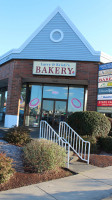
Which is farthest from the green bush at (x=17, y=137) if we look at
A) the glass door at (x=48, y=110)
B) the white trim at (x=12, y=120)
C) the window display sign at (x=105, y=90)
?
the glass door at (x=48, y=110)

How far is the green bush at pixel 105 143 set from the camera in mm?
8836

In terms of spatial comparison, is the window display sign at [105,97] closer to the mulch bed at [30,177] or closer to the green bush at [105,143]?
the green bush at [105,143]

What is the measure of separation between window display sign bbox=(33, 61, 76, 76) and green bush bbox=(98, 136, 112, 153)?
519 cm

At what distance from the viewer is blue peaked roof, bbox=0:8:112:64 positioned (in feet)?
42.0

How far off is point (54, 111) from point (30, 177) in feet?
32.1

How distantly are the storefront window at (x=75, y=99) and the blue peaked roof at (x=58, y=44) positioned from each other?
2860 mm

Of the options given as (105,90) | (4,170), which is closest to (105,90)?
(105,90)

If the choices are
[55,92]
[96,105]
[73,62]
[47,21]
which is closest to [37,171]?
[96,105]

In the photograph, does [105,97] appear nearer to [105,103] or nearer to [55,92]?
[105,103]

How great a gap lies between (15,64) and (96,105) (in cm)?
636

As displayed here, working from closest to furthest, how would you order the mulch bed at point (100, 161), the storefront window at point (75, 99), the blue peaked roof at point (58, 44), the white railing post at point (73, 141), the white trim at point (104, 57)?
the mulch bed at point (100, 161) → the white railing post at point (73, 141) → the white trim at point (104, 57) → the blue peaked roof at point (58, 44) → the storefront window at point (75, 99)

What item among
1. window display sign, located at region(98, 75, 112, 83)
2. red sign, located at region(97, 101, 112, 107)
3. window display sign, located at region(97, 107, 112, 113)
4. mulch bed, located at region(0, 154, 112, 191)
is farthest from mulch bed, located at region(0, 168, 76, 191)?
window display sign, located at region(98, 75, 112, 83)

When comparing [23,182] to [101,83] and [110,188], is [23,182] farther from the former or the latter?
[101,83]

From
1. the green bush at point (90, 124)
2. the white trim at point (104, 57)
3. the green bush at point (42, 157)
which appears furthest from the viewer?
the white trim at point (104, 57)
